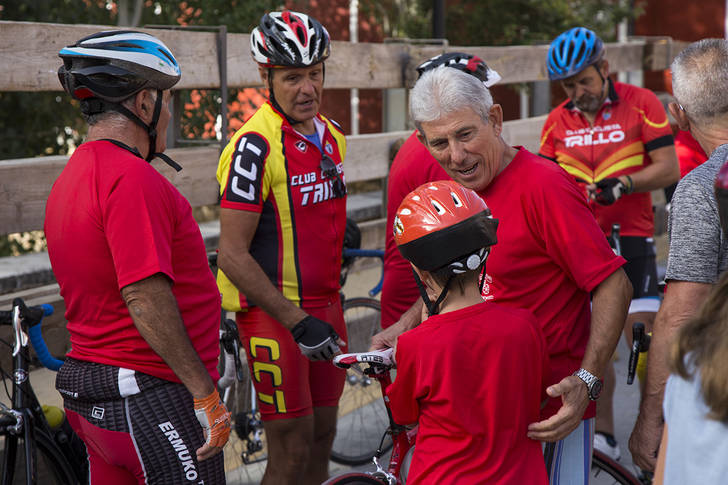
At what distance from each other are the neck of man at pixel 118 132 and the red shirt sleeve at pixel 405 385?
3.48 feet

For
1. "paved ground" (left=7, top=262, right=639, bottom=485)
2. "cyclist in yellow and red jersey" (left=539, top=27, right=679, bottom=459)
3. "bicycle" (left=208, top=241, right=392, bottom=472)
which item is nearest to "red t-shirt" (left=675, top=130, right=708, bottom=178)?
"cyclist in yellow and red jersey" (left=539, top=27, right=679, bottom=459)

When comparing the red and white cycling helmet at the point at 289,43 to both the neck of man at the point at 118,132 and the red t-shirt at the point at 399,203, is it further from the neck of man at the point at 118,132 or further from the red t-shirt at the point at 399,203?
the neck of man at the point at 118,132

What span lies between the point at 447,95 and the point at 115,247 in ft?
3.79

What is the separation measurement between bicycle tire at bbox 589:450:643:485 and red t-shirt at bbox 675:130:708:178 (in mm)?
2473

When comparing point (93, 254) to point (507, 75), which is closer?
point (93, 254)

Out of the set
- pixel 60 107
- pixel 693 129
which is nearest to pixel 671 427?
pixel 693 129

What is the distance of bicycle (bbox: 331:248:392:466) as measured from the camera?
530 centimetres

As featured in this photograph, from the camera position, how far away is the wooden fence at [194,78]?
416 cm

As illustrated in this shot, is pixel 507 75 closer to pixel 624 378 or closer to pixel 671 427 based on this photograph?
pixel 624 378

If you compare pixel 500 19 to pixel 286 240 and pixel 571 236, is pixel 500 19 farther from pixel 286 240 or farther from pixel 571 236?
pixel 571 236

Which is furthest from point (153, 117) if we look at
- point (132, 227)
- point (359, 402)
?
point (359, 402)

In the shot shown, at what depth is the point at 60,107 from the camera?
26.5 ft

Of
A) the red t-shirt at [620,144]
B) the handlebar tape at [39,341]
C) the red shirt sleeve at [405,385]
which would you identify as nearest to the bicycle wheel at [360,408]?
the red t-shirt at [620,144]

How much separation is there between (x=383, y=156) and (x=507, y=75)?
2.24 meters
